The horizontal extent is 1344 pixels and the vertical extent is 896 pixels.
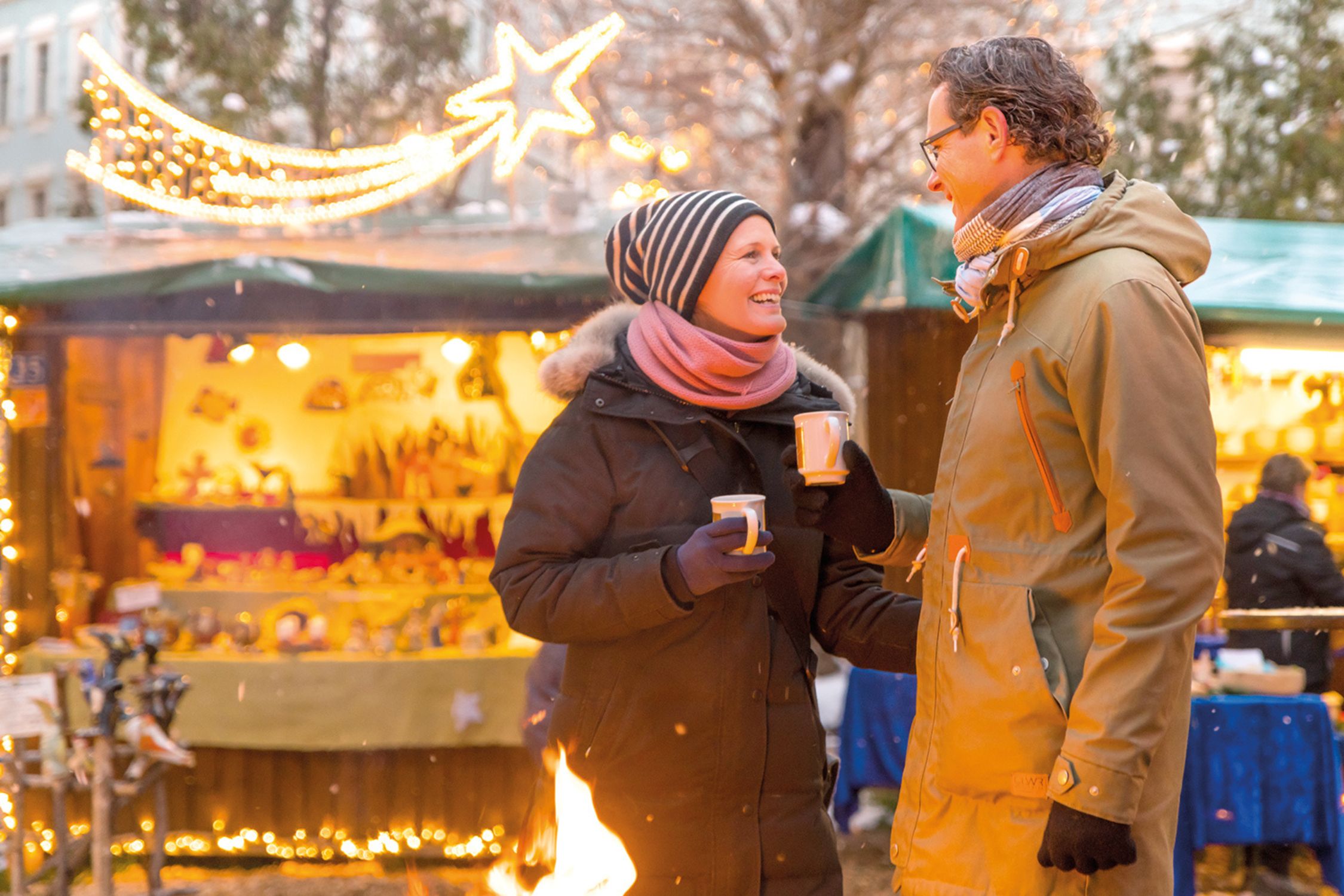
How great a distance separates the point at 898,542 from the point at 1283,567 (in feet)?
16.2

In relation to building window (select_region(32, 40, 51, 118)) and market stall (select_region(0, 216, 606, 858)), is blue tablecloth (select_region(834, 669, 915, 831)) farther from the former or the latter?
building window (select_region(32, 40, 51, 118))

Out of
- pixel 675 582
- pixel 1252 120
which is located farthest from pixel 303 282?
pixel 1252 120

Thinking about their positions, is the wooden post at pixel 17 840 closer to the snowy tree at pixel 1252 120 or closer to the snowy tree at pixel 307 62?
the snowy tree at pixel 1252 120

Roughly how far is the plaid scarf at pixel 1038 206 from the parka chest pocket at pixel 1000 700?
56cm

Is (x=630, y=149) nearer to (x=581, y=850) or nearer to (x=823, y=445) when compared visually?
(x=823, y=445)

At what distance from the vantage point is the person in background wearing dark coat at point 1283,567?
241 inches

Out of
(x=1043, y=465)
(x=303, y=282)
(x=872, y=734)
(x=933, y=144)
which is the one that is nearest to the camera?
(x=1043, y=465)

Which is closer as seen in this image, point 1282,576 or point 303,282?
point 303,282

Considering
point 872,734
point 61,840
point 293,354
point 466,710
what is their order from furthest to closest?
point 293,354 → point 872,734 → point 466,710 → point 61,840

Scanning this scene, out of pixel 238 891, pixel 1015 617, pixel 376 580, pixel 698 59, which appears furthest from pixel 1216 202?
pixel 1015 617

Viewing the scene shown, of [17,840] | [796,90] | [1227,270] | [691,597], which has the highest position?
[796,90]

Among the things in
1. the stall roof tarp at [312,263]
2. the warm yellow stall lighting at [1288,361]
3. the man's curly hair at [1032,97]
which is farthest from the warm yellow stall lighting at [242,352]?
the warm yellow stall lighting at [1288,361]

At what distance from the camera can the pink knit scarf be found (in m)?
2.44

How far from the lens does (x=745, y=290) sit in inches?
99.6
